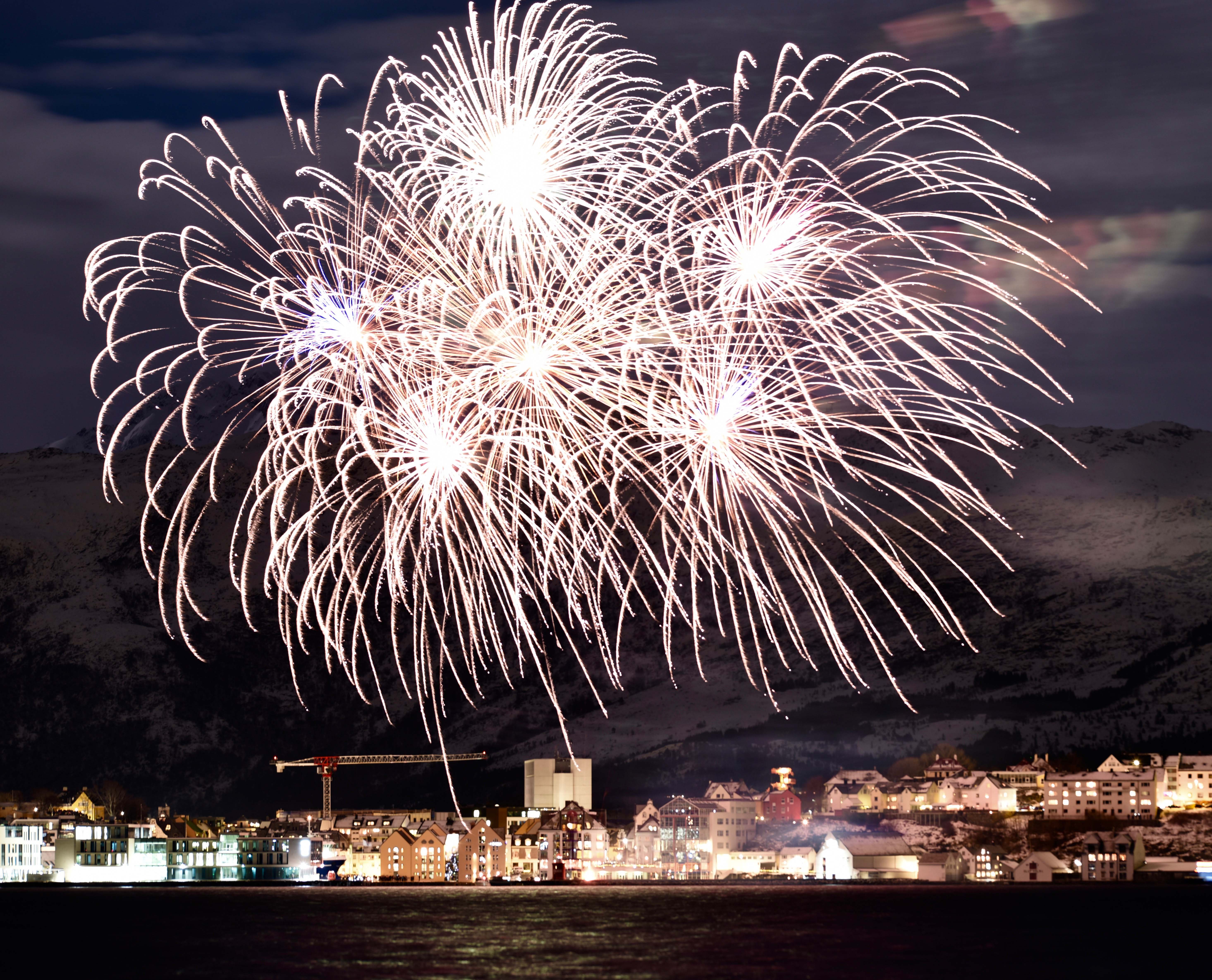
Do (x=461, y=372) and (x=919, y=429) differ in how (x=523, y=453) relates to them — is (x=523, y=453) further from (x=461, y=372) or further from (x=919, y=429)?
(x=919, y=429)

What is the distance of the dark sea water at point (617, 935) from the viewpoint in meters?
84.7

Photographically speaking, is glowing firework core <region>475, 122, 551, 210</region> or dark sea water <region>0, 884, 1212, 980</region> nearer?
glowing firework core <region>475, 122, 551, 210</region>

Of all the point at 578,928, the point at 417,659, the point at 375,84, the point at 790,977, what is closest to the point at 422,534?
the point at 417,659

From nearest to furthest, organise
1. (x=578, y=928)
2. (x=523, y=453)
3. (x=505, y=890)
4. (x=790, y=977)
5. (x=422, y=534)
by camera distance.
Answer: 1. (x=422, y=534)
2. (x=523, y=453)
3. (x=790, y=977)
4. (x=578, y=928)
5. (x=505, y=890)

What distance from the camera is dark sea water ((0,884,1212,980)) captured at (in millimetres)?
84688

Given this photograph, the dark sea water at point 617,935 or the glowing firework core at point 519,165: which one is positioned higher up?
the glowing firework core at point 519,165

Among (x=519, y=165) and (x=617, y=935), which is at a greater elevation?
(x=519, y=165)

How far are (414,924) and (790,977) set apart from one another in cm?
4760

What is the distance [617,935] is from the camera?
349ft

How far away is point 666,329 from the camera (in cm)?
6300

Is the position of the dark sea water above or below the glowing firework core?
below

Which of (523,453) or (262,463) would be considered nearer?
(262,463)

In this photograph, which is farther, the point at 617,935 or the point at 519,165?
the point at 617,935

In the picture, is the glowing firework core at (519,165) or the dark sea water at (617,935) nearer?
the glowing firework core at (519,165)
